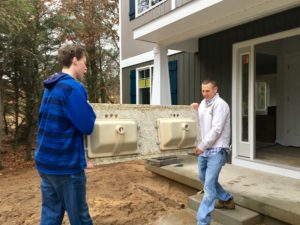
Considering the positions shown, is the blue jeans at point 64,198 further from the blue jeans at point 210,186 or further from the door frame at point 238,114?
the door frame at point 238,114

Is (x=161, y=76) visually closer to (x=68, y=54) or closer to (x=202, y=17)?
(x=202, y=17)

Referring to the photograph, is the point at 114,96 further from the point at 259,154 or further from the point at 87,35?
the point at 259,154

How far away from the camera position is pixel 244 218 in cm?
333

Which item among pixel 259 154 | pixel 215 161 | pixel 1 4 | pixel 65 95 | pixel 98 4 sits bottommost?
pixel 259 154

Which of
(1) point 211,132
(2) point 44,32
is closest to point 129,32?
(2) point 44,32

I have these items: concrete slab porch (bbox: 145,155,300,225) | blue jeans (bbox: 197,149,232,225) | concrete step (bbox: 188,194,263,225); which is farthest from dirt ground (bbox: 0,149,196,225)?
blue jeans (bbox: 197,149,232,225)

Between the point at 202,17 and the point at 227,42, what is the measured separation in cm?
134

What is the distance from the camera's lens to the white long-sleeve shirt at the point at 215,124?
2.95m

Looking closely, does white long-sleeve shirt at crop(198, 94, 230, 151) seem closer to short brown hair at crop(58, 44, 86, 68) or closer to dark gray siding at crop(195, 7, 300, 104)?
short brown hair at crop(58, 44, 86, 68)

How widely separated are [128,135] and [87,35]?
434 inches

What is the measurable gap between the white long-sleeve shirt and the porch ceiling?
1.89m

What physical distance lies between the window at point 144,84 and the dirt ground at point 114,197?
9.27ft

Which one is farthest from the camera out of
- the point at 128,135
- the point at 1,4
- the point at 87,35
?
the point at 87,35

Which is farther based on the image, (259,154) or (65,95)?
(259,154)
